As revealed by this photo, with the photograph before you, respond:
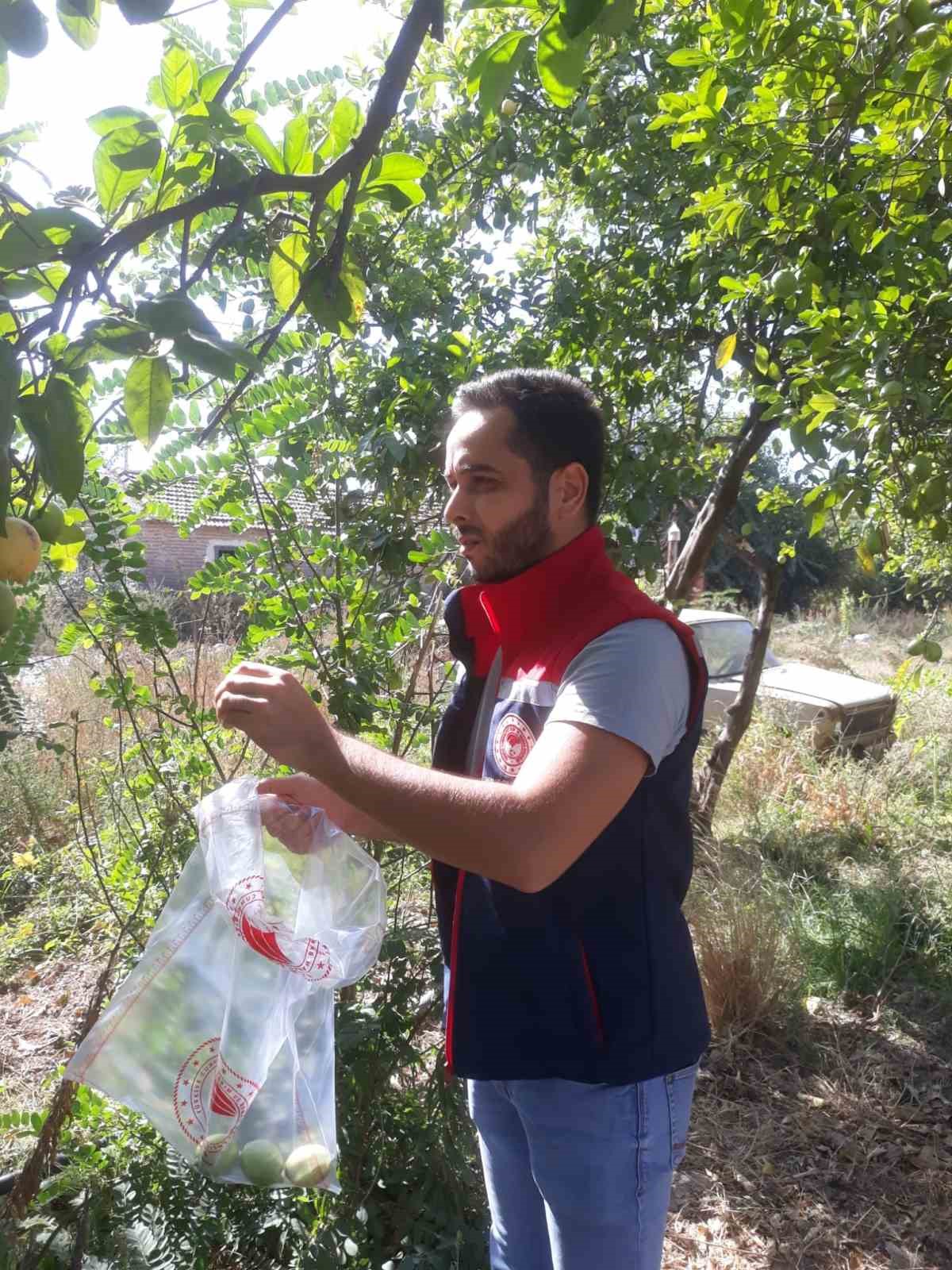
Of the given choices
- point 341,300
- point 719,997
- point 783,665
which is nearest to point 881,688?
point 783,665

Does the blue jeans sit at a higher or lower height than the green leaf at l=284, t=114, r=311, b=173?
lower

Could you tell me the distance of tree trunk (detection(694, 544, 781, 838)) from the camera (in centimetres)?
559

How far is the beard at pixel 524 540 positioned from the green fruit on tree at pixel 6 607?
735mm

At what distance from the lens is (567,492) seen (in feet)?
5.51

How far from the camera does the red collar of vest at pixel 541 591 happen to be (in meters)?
1.59

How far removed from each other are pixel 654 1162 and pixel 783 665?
812 centimetres

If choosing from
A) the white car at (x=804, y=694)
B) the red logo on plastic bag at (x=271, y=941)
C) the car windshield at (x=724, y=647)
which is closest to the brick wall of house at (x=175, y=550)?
the red logo on plastic bag at (x=271, y=941)

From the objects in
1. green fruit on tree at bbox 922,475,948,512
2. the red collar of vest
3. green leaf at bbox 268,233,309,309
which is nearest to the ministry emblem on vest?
the red collar of vest

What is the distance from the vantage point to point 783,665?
9.21 meters

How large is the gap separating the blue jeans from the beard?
32.1 inches

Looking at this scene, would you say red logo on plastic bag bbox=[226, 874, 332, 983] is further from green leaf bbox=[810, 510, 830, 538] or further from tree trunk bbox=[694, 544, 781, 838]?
tree trunk bbox=[694, 544, 781, 838]

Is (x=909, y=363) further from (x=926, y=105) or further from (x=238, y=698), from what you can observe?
(x=238, y=698)

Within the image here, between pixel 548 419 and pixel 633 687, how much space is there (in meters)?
0.56

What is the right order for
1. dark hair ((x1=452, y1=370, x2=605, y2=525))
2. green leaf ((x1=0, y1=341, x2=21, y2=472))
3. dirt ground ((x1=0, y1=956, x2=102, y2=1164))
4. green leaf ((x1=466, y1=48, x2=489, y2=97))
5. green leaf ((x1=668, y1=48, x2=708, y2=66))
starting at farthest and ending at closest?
1. dirt ground ((x1=0, y1=956, x2=102, y2=1164))
2. green leaf ((x1=668, y1=48, x2=708, y2=66))
3. dark hair ((x1=452, y1=370, x2=605, y2=525))
4. green leaf ((x1=466, y1=48, x2=489, y2=97))
5. green leaf ((x1=0, y1=341, x2=21, y2=472))
